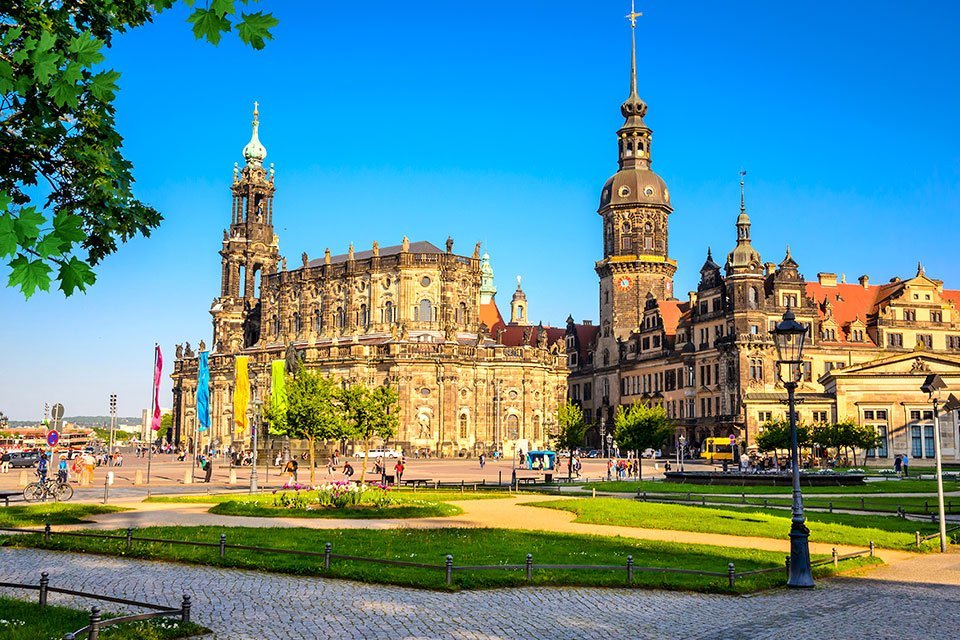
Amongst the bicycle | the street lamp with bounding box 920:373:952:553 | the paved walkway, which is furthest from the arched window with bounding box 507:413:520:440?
the street lamp with bounding box 920:373:952:553

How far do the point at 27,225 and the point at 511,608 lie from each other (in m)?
12.0

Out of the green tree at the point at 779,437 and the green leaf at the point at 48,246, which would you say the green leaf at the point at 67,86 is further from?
the green tree at the point at 779,437

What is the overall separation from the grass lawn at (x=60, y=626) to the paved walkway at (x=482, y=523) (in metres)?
14.6

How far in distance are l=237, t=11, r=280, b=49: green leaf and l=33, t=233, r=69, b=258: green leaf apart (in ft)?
7.00

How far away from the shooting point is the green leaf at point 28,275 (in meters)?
6.18

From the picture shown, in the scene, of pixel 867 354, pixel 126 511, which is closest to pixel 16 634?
pixel 126 511

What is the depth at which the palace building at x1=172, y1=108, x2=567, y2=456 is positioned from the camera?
95.4 m

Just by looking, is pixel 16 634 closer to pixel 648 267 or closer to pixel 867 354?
pixel 867 354

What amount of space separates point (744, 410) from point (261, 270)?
66153 mm

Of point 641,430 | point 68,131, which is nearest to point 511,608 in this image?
point 68,131

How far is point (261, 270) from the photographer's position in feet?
401

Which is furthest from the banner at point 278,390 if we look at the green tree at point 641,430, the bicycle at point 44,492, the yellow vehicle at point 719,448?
the yellow vehicle at point 719,448

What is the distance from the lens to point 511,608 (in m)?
16.1

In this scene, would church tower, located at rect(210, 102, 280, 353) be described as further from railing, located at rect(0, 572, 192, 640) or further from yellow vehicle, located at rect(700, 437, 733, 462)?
railing, located at rect(0, 572, 192, 640)
